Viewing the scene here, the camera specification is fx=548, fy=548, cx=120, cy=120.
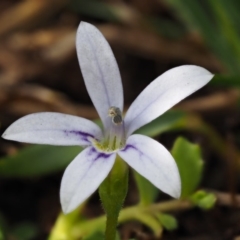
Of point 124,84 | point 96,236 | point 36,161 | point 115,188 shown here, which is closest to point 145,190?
point 96,236

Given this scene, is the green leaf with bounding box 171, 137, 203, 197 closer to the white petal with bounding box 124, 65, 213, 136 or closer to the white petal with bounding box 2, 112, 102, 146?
the white petal with bounding box 124, 65, 213, 136

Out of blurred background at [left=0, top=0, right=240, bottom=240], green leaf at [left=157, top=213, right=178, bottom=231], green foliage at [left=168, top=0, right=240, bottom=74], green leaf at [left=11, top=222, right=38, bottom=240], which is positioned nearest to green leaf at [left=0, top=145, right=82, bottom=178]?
blurred background at [left=0, top=0, right=240, bottom=240]

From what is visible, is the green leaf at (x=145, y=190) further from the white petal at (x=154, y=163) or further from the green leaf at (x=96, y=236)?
the white petal at (x=154, y=163)

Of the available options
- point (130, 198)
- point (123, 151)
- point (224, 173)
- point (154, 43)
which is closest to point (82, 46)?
point (123, 151)

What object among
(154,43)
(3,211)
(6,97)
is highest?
(154,43)

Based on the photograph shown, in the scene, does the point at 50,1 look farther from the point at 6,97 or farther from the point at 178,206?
the point at 178,206

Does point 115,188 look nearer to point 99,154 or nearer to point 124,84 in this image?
point 99,154

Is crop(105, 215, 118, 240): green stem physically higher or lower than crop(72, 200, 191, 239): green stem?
higher
